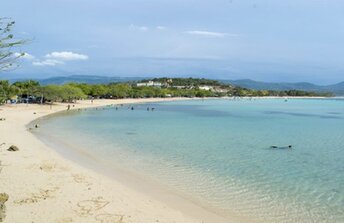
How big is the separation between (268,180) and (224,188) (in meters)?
2.62

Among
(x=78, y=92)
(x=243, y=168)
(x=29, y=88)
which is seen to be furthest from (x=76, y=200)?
(x=78, y=92)

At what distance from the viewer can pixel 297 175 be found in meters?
17.7

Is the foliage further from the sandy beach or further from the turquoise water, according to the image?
the turquoise water

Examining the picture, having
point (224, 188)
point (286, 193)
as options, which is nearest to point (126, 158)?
point (224, 188)

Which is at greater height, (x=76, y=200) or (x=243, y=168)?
(x=76, y=200)

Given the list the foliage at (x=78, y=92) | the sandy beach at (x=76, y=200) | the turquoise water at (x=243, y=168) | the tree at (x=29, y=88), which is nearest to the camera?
the sandy beach at (x=76, y=200)

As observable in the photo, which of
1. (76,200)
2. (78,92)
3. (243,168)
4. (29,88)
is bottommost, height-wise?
(243,168)

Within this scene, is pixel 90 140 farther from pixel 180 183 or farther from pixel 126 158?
pixel 180 183

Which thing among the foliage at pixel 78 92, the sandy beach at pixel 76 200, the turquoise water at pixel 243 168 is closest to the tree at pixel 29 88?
the foliage at pixel 78 92

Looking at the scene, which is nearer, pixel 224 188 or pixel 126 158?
pixel 224 188

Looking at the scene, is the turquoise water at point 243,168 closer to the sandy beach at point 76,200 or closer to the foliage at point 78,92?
the sandy beach at point 76,200

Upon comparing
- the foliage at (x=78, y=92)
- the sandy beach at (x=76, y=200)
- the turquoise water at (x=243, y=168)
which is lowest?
the turquoise water at (x=243, y=168)

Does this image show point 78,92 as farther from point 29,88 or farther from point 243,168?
point 243,168

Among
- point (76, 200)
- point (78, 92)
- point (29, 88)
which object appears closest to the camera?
point (76, 200)
